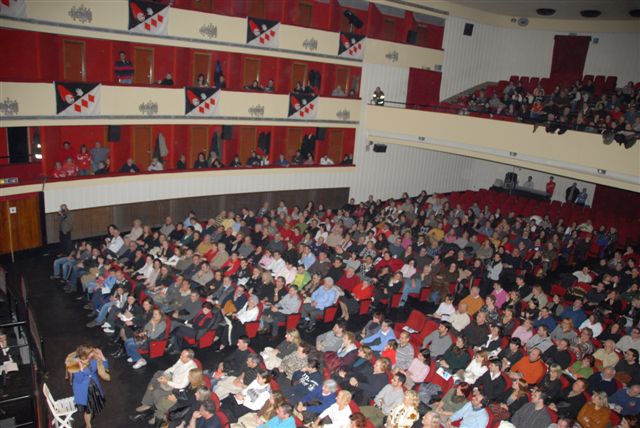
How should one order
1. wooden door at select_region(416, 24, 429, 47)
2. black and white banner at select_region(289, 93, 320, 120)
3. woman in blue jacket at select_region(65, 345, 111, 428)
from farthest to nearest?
wooden door at select_region(416, 24, 429, 47) → black and white banner at select_region(289, 93, 320, 120) → woman in blue jacket at select_region(65, 345, 111, 428)

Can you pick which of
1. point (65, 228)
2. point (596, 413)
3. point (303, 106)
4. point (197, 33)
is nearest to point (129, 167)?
point (65, 228)

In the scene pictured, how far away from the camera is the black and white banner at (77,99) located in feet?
41.3

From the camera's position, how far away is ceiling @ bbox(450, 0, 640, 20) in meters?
17.1

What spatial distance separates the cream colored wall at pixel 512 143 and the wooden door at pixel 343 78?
1130mm

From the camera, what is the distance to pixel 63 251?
13242 millimetres

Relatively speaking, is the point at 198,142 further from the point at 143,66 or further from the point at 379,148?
the point at 379,148

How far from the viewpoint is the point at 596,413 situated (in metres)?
6.93

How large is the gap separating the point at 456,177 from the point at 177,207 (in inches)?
492

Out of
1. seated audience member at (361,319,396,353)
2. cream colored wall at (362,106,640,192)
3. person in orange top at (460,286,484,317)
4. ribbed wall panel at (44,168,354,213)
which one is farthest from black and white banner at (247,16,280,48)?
seated audience member at (361,319,396,353)

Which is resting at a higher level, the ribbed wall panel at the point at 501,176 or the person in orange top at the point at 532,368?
the ribbed wall panel at the point at 501,176

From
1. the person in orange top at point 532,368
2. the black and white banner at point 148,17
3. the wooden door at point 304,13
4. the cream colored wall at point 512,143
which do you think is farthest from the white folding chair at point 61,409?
the wooden door at point 304,13

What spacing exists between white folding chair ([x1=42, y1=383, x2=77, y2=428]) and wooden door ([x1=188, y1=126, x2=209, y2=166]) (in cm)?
1006

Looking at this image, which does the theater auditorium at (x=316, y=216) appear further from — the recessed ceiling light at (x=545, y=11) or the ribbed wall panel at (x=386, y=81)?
the recessed ceiling light at (x=545, y=11)

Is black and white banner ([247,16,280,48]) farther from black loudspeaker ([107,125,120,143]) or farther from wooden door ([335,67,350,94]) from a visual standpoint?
black loudspeaker ([107,125,120,143])
